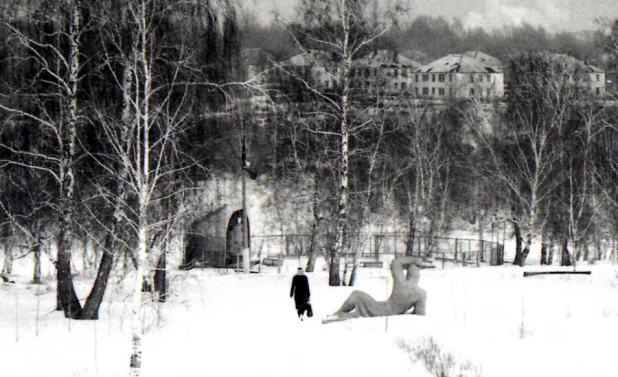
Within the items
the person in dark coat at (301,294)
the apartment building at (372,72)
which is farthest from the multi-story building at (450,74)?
the person in dark coat at (301,294)

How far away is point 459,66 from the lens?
9894 centimetres

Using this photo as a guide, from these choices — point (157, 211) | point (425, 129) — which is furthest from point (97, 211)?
point (425, 129)

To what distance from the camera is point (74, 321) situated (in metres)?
14.9

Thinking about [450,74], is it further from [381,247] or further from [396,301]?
[396,301]

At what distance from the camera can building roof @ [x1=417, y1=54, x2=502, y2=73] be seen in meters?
98.8

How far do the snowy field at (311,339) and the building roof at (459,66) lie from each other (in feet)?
269

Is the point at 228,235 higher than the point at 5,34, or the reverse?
the point at 5,34

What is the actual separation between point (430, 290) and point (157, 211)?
841 cm

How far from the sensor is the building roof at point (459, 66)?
98.8 meters

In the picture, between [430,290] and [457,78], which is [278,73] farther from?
[457,78]

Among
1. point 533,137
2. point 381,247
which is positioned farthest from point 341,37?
point 381,247

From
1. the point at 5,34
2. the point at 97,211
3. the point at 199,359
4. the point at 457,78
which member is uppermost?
the point at 457,78

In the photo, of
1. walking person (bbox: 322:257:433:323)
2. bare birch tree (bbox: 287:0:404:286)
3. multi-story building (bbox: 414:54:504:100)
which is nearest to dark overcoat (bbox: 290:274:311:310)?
walking person (bbox: 322:257:433:323)

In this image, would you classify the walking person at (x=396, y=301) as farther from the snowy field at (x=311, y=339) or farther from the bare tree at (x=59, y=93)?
the bare tree at (x=59, y=93)
